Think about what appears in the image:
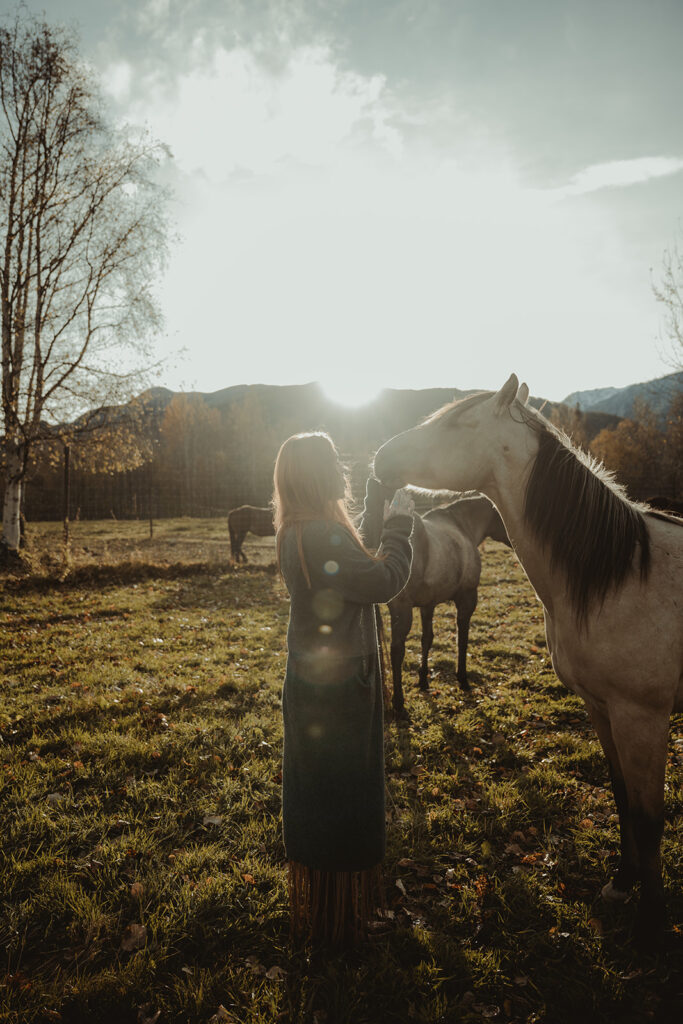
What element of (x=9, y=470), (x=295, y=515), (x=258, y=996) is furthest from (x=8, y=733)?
(x=9, y=470)

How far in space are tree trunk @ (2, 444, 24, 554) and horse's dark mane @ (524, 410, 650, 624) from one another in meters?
14.5

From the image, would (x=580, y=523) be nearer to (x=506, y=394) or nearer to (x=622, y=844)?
(x=506, y=394)

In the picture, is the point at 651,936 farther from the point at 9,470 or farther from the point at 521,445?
the point at 9,470

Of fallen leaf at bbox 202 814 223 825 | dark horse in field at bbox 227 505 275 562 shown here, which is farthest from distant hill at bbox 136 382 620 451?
fallen leaf at bbox 202 814 223 825

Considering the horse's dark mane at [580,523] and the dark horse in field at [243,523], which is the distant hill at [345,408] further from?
the horse's dark mane at [580,523]

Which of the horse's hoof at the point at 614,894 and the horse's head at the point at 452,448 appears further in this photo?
the horse's hoof at the point at 614,894

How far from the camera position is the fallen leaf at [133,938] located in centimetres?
258

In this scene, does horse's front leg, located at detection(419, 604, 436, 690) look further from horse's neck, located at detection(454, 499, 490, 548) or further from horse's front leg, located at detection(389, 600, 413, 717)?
horse's neck, located at detection(454, 499, 490, 548)

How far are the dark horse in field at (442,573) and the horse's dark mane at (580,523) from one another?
298 centimetres

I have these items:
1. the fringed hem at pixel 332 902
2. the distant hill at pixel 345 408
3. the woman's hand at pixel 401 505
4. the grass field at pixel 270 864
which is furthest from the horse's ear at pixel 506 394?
the distant hill at pixel 345 408

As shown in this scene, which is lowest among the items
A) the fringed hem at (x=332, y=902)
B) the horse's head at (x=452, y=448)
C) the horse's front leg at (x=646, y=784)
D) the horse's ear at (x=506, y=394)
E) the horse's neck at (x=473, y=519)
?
the fringed hem at (x=332, y=902)

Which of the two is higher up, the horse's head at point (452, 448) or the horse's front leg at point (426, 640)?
the horse's head at point (452, 448)

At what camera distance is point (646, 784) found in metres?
2.40

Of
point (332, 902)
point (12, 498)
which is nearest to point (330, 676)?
point (332, 902)
